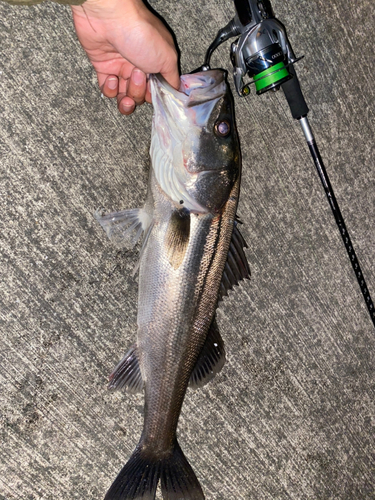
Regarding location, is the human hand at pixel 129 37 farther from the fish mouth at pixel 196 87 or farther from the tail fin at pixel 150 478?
the tail fin at pixel 150 478

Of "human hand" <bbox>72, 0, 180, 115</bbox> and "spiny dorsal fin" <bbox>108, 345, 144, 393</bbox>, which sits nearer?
"human hand" <bbox>72, 0, 180, 115</bbox>

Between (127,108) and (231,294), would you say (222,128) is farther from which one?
(231,294)

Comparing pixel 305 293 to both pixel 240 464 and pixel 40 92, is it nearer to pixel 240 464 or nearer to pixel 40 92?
pixel 240 464

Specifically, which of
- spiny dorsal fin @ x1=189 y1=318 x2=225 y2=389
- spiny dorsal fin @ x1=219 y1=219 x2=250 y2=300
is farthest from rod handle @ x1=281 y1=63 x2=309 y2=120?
spiny dorsal fin @ x1=189 y1=318 x2=225 y2=389

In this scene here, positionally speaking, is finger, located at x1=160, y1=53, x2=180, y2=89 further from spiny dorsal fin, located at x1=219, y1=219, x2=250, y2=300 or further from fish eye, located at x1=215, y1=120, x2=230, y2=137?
spiny dorsal fin, located at x1=219, y1=219, x2=250, y2=300

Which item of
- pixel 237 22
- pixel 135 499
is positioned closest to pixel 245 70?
pixel 237 22

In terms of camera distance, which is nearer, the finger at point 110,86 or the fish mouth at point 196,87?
the fish mouth at point 196,87

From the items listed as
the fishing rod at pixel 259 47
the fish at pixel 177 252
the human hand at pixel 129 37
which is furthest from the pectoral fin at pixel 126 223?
the fishing rod at pixel 259 47
